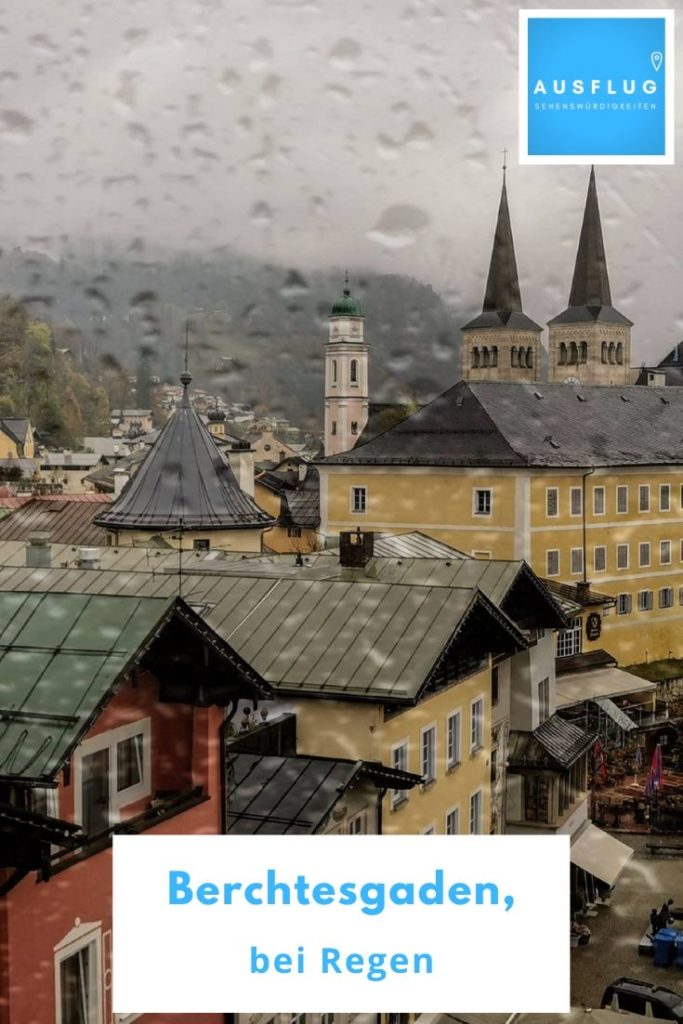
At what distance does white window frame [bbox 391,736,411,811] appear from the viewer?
4598 millimetres

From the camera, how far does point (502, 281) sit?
18.6 feet

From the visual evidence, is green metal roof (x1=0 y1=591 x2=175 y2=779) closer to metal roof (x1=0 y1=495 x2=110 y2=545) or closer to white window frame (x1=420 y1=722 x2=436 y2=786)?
white window frame (x1=420 y1=722 x2=436 y2=786)

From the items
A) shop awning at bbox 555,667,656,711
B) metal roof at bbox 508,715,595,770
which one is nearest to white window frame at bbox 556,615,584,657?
shop awning at bbox 555,667,656,711

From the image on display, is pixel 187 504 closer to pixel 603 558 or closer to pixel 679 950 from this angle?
pixel 603 558

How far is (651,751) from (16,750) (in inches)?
370

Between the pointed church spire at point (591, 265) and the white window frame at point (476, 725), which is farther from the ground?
the pointed church spire at point (591, 265)

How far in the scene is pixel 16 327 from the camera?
4824mm

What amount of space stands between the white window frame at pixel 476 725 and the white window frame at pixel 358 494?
13.0ft

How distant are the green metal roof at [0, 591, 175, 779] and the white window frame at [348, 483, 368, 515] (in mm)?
6281

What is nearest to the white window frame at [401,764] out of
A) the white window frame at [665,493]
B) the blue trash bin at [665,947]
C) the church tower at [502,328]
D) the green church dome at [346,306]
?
the green church dome at [346,306]

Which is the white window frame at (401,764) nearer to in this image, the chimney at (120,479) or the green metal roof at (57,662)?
the green metal roof at (57,662)

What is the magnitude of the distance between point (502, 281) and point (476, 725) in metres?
1.95

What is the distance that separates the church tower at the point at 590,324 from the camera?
18.8ft

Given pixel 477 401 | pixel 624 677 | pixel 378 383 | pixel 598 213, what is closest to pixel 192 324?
pixel 378 383
